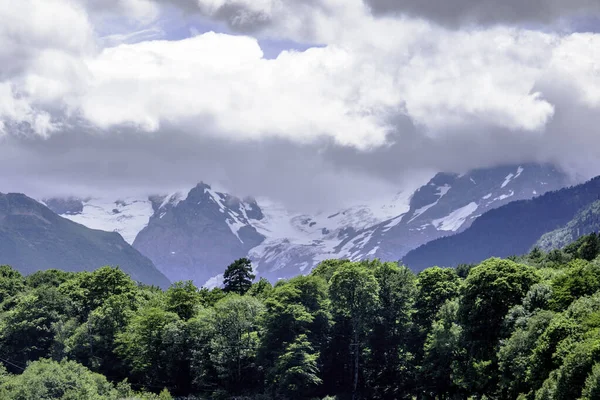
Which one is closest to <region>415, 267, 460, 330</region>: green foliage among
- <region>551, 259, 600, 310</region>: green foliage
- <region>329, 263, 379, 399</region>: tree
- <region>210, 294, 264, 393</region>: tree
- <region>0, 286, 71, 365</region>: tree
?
<region>329, 263, 379, 399</region>: tree

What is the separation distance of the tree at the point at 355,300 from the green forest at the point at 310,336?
0.72ft

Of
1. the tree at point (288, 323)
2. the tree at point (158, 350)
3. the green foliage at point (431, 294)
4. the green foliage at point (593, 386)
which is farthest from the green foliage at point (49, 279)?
the green foliage at point (593, 386)

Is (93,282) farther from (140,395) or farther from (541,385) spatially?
(541,385)

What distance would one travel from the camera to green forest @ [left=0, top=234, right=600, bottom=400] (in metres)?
97.1

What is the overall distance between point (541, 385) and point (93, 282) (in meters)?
97.8

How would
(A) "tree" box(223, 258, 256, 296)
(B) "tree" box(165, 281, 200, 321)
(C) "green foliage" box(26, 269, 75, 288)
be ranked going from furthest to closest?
(A) "tree" box(223, 258, 256, 296) < (C) "green foliage" box(26, 269, 75, 288) < (B) "tree" box(165, 281, 200, 321)

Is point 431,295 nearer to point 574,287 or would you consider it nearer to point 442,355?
point 442,355

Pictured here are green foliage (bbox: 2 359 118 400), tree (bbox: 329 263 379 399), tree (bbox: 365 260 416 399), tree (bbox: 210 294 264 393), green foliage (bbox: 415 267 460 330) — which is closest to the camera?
green foliage (bbox: 2 359 118 400)

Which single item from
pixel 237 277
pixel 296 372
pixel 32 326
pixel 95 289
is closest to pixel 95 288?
pixel 95 289

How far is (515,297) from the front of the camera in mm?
100750

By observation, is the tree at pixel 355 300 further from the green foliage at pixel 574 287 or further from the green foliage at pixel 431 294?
the green foliage at pixel 574 287

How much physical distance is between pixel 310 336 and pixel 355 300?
30.0 ft

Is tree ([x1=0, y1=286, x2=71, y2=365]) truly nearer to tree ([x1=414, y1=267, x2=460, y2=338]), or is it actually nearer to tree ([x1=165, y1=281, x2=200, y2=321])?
tree ([x1=165, y1=281, x2=200, y2=321])

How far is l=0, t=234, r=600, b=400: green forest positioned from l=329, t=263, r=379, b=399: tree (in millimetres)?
219
